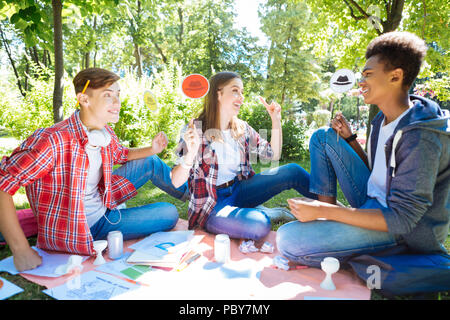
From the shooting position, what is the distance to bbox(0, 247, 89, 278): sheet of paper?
2009 mm

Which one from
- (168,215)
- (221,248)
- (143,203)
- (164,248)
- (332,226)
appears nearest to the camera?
(332,226)

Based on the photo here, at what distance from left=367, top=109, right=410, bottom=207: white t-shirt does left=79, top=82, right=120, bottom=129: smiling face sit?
Result: 2031 mm

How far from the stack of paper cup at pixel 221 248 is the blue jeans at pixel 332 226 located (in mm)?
399

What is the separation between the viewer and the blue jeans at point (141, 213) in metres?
2.49

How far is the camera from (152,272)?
210 centimetres

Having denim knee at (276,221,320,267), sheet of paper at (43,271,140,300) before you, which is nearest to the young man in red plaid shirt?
sheet of paper at (43,271,140,300)

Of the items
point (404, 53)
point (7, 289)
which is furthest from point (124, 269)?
point (404, 53)

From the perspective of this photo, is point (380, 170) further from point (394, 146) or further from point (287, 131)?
point (287, 131)

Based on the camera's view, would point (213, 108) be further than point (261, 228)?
Yes

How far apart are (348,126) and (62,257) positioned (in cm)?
253

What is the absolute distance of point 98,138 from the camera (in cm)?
225

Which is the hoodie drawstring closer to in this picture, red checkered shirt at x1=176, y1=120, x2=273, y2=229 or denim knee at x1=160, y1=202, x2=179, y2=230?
red checkered shirt at x1=176, y1=120, x2=273, y2=229

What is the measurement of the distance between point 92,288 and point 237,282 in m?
0.95
